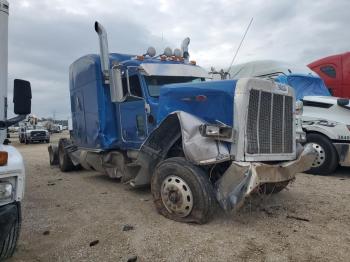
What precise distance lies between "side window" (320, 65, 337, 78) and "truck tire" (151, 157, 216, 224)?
774 centimetres

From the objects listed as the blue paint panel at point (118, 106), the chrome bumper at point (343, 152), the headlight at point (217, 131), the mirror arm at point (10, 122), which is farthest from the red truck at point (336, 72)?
the mirror arm at point (10, 122)

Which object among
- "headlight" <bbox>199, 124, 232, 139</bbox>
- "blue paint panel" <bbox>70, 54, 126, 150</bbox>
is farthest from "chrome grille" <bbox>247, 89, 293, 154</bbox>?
"blue paint panel" <bbox>70, 54, 126, 150</bbox>

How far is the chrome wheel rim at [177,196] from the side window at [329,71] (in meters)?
7.90

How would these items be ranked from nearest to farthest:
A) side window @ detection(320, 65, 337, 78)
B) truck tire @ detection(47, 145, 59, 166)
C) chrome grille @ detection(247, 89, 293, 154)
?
chrome grille @ detection(247, 89, 293, 154)
side window @ detection(320, 65, 337, 78)
truck tire @ detection(47, 145, 59, 166)

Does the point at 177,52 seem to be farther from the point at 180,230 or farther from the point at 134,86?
the point at 180,230

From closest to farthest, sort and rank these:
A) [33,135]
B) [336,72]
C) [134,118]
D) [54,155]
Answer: [134,118]
[336,72]
[54,155]
[33,135]

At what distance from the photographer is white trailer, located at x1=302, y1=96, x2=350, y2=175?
27.4ft

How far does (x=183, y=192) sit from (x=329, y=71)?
8.09 meters

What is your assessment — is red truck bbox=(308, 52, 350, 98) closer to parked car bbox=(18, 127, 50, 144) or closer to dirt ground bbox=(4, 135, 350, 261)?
dirt ground bbox=(4, 135, 350, 261)

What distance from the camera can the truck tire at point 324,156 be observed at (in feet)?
27.6

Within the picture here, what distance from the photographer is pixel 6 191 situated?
3.01m

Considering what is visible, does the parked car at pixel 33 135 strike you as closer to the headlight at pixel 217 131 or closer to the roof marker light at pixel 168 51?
the roof marker light at pixel 168 51

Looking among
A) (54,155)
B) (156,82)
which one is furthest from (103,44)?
(54,155)

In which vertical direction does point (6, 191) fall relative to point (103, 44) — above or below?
below
